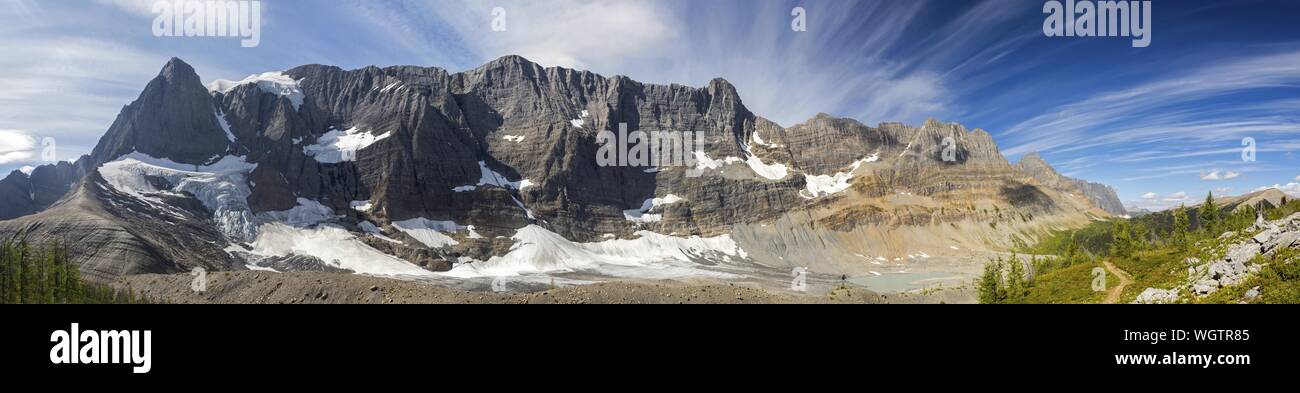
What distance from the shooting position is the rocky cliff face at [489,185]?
331ft

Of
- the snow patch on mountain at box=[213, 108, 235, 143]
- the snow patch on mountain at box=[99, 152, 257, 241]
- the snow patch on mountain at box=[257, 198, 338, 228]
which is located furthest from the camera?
the snow patch on mountain at box=[213, 108, 235, 143]

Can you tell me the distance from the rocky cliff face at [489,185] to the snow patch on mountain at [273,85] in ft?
2.28

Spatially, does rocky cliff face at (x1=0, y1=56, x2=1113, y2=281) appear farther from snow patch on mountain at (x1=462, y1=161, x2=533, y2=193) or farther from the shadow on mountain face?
snow patch on mountain at (x1=462, y1=161, x2=533, y2=193)

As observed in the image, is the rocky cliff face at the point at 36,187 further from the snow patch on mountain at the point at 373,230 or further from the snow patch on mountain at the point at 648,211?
the snow patch on mountain at the point at 648,211

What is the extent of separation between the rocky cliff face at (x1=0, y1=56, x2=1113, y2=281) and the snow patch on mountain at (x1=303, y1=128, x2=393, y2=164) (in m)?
0.64

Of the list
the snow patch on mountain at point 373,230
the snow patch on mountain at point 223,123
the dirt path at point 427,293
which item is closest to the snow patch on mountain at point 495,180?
the snow patch on mountain at point 373,230

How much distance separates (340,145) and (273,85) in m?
26.0

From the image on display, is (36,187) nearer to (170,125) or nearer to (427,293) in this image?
(170,125)

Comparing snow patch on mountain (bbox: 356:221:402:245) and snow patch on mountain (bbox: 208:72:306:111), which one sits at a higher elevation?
snow patch on mountain (bbox: 208:72:306:111)

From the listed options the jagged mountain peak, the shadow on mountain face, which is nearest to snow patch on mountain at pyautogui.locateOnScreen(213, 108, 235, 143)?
the jagged mountain peak

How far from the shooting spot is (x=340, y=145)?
139 m

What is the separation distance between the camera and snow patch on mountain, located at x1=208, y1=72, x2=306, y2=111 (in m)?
138

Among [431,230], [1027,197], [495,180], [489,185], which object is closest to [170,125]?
[431,230]
